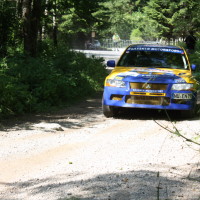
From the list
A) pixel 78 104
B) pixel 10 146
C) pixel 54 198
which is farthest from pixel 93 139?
pixel 78 104

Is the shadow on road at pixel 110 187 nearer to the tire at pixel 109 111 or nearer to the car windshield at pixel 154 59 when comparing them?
the tire at pixel 109 111

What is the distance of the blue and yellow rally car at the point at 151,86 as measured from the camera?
9688mm

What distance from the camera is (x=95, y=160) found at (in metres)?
6.40

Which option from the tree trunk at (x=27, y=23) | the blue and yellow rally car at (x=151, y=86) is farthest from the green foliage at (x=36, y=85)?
the blue and yellow rally car at (x=151, y=86)

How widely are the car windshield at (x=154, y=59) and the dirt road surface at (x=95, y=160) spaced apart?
131cm

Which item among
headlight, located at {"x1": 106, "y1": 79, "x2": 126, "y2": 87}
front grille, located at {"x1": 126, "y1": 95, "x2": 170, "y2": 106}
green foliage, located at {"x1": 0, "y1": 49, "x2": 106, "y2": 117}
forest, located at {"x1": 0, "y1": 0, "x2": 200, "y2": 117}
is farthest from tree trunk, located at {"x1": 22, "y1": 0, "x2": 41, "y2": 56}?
front grille, located at {"x1": 126, "y1": 95, "x2": 170, "y2": 106}

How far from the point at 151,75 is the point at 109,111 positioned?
132 centimetres

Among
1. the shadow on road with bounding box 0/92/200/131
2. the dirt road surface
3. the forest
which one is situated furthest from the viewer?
the forest

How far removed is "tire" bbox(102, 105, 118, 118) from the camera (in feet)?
34.0

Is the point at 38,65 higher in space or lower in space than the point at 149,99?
higher

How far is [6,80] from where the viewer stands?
10.4m

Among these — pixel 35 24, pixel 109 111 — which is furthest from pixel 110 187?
pixel 35 24

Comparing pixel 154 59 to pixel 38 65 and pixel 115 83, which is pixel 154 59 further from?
pixel 38 65

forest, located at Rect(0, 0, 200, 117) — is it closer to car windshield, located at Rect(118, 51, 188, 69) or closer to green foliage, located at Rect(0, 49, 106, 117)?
green foliage, located at Rect(0, 49, 106, 117)
